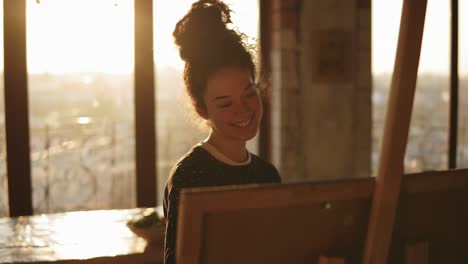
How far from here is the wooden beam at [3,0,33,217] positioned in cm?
257

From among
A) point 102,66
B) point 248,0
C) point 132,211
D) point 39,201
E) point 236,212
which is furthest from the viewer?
point 39,201

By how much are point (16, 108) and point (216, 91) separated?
74.3 inches

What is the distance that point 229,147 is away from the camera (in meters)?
1.12

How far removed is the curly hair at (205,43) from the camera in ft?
3.44

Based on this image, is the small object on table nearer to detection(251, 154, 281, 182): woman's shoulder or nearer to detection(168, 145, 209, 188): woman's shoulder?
detection(251, 154, 281, 182): woman's shoulder

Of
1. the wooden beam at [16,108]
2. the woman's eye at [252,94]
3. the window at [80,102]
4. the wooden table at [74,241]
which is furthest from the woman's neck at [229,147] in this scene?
the wooden beam at [16,108]

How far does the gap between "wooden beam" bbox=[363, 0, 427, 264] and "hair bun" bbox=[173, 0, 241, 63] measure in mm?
442

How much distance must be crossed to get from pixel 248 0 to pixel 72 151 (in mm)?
2121

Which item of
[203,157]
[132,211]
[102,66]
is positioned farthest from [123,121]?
[203,157]

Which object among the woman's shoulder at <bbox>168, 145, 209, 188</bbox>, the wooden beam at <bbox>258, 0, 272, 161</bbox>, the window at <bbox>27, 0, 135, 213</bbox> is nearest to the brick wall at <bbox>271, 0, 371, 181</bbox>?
the wooden beam at <bbox>258, 0, 272, 161</bbox>

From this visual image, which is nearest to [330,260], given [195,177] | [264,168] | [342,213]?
[342,213]

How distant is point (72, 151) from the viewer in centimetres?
432

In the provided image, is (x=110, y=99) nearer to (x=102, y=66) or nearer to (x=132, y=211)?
(x=102, y=66)

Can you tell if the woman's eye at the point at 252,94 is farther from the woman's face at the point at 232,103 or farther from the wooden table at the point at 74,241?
the wooden table at the point at 74,241
